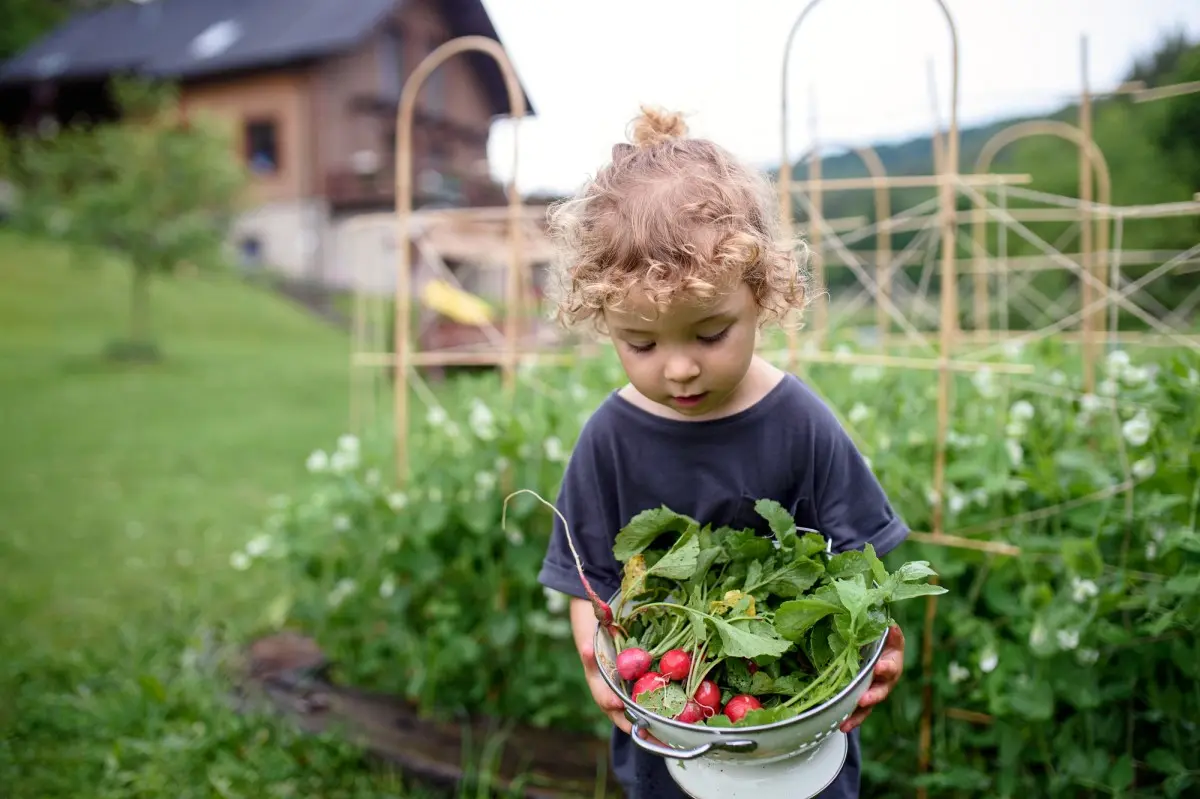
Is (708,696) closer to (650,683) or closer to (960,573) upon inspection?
(650,683)

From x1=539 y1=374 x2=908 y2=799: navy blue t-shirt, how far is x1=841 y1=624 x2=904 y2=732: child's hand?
0.13 m

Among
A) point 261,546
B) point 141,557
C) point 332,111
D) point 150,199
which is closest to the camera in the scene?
point 261,546

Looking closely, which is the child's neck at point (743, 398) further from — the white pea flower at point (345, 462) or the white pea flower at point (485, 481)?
the white pea flower at point (345, 462)

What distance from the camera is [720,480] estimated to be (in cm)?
144

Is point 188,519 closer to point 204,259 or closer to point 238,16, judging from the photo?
point 204,259

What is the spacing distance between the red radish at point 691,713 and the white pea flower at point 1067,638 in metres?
1.00

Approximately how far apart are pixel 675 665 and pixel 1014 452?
1.36 meters

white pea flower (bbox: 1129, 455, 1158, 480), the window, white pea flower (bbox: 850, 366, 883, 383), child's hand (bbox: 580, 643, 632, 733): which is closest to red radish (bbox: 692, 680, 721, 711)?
child's hand (bbox: 580, 643, 632, 733)

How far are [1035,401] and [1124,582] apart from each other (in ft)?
3.44

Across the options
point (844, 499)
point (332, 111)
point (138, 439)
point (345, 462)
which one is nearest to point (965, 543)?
point (844, 499)

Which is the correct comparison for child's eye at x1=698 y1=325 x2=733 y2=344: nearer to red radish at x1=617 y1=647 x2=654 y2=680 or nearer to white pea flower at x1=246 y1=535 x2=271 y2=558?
red radish at x1=617 y1=647 x2=654 y2=680

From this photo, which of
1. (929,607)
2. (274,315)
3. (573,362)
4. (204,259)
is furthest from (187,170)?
(929,607)

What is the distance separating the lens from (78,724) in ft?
8.73

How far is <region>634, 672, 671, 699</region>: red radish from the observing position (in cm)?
120
